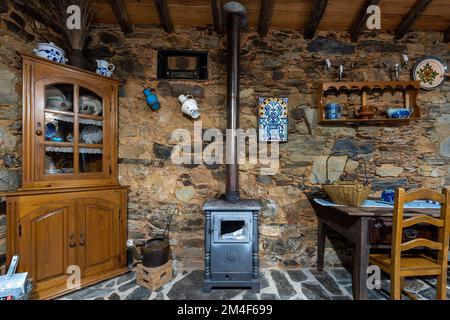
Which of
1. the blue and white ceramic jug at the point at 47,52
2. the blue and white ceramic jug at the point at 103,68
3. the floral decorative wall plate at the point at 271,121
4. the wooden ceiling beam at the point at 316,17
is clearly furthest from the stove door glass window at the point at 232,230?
the wooden ceiling beam at the point at 316,17

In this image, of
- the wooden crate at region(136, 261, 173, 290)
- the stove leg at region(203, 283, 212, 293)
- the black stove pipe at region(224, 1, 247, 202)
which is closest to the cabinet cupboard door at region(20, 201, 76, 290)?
the wooden crate at region(136, 261, 173, 290)

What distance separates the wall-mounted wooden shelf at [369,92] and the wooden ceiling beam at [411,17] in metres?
0.61

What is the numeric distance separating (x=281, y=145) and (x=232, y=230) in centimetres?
104

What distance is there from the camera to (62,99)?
171cm

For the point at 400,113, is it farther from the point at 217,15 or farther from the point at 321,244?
the point at 217,15

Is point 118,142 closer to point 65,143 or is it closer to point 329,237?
point 65,143

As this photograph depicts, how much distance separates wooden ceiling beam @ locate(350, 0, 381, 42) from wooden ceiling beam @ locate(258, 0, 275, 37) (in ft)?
2.91

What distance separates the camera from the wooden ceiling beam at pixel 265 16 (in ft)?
6.11

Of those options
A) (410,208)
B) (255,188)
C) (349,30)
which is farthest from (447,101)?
(255,188)

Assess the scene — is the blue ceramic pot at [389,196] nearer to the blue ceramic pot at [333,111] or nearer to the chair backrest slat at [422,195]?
the chair backrest slat at [422,195]

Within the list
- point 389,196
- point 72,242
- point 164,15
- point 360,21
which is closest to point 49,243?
point 72,242

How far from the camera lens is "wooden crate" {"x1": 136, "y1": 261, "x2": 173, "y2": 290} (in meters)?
1.73

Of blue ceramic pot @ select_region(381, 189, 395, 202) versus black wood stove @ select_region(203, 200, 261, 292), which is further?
blue ceramic pot @ select_region(381, 189, 395, 202)

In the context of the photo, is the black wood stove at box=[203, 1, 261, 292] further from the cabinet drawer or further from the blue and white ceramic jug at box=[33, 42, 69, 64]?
the blue and white ceramic jug at box=[33, 42, 69, 64]
